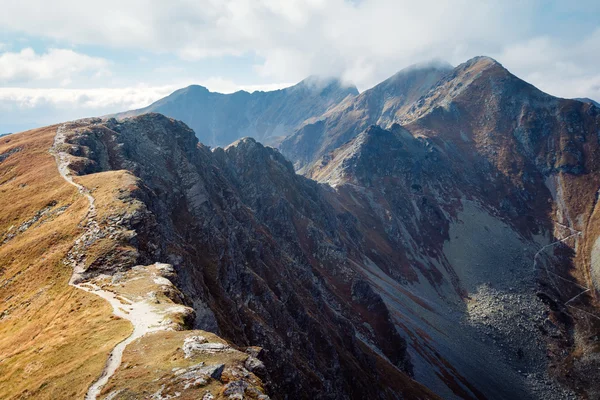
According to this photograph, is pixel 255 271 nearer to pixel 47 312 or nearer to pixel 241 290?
pixel 241 290

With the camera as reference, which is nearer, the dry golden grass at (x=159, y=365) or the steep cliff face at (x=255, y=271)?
the dry golden grass at (x=159, y=365)

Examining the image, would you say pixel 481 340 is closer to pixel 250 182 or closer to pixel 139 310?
pixel 250 182

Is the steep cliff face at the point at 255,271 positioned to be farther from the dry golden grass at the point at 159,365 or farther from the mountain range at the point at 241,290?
the dry golden grass at the point at 159,365

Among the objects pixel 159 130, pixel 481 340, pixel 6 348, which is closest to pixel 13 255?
pixel 6 348

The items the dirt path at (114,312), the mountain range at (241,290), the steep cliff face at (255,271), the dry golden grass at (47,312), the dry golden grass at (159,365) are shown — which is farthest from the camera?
the steep cliff face at (255,271)

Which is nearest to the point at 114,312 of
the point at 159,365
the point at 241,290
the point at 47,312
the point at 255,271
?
the point at 47,312

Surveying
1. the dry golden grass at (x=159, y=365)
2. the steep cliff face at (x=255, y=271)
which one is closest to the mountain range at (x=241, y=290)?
the dry golden grass at (x=159, y=365)

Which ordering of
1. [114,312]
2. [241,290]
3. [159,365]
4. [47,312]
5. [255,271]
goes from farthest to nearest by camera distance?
1. [255,271]
2. [241,290]
3. [47,312]
4. [114,312]
5. [159,365]

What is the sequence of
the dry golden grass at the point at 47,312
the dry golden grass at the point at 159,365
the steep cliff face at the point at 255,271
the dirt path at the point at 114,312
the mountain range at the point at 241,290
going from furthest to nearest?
the steep cliff face at the point at 255,271 → the mountain range at the point at 241,290 → the dry golden grass at the point at 47,312 → the dirt path at the point at 114,312 → the dry golden grass at the point at 159,365
